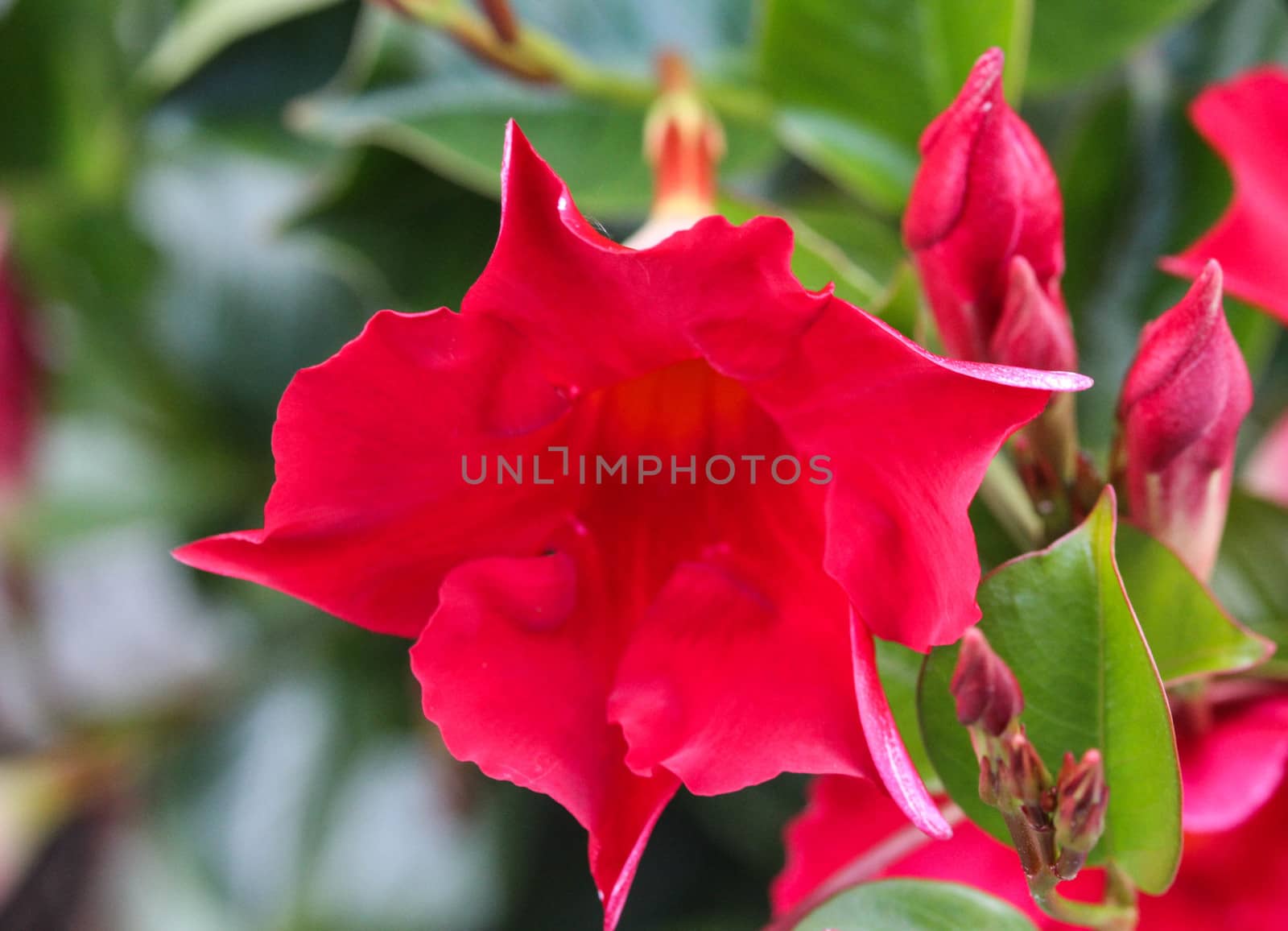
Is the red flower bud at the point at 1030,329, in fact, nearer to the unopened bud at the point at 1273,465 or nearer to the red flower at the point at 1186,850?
the red flower at the point at 1186,850

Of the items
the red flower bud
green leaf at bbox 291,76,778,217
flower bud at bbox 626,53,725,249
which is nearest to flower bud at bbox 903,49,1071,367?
the red flower bud

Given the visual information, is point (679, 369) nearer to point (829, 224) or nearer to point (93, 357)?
point (829, 224)

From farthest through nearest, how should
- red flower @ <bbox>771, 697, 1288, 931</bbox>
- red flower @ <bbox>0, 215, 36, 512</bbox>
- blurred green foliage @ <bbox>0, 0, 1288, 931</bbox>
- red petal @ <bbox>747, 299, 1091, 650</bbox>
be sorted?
red flower @ <bbox>0, 215, 36, 512</bbox> → blurred green foliage @ <bbox>0, 0, 1288, 931</bbox> → red flower @ <bbox>771, 697, 1288, 931</bbox> → red petal @ <bbox>747, 299, 1091, 650</bbox>

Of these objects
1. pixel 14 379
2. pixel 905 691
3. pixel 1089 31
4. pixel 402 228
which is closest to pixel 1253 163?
pixel 1089 31

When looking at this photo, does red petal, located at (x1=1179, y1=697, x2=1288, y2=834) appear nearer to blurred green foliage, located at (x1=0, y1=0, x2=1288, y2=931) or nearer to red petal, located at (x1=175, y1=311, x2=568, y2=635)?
blurred green foliage, located at (x1=0, y1=0, x2=1288, y2=931)

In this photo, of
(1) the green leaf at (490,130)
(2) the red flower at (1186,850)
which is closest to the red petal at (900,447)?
(2) the red flower at (1186,850)

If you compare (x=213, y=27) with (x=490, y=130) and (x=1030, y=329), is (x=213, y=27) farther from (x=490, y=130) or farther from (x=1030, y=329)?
(x=1030, y=329)
